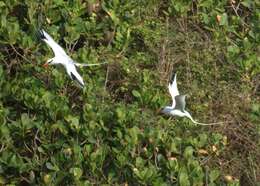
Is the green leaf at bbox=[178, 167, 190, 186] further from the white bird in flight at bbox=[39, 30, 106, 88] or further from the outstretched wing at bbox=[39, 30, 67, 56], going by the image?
the outstretched wing at bbox=[39, 30, 67, 56]

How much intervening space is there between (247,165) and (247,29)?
985 mm

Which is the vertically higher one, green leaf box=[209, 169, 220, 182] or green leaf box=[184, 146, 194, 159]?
green leaf box=[184, 146, 194, 159]

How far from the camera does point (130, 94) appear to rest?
12.3ft

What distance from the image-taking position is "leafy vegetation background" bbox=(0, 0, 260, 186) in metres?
3.29

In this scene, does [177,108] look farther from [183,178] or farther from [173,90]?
[183,178]

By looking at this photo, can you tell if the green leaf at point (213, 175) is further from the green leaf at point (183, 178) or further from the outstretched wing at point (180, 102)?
the outstretched wing at point (180, 102)

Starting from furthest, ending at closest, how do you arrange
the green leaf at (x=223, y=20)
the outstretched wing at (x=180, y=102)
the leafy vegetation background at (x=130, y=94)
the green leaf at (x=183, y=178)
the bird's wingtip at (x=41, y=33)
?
the green leaf at (x=223, y=20) → the bird's wingtip at (x=41, y=33) → the outstretched wing at (x=180, y=102) → the leafy vegetation background at (x=130, y=94) → the green leaf at (x=183, y=178)

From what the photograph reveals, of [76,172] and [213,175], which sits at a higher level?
[76,172]

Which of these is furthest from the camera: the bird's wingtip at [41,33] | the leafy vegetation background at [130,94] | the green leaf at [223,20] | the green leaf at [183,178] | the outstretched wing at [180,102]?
the green leaf at [223,20]

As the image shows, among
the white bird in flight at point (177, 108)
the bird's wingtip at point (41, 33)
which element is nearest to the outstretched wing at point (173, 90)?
the white bird in flight at point (177, 108)

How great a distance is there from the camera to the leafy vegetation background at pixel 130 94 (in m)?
3.29

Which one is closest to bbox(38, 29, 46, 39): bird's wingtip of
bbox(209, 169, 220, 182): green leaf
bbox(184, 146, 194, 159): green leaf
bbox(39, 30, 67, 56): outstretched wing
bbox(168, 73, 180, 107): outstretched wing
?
bbox(39, 30, 67, 56): outstretched wing

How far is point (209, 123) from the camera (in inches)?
142

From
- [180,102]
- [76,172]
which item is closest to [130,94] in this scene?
[180,102]
